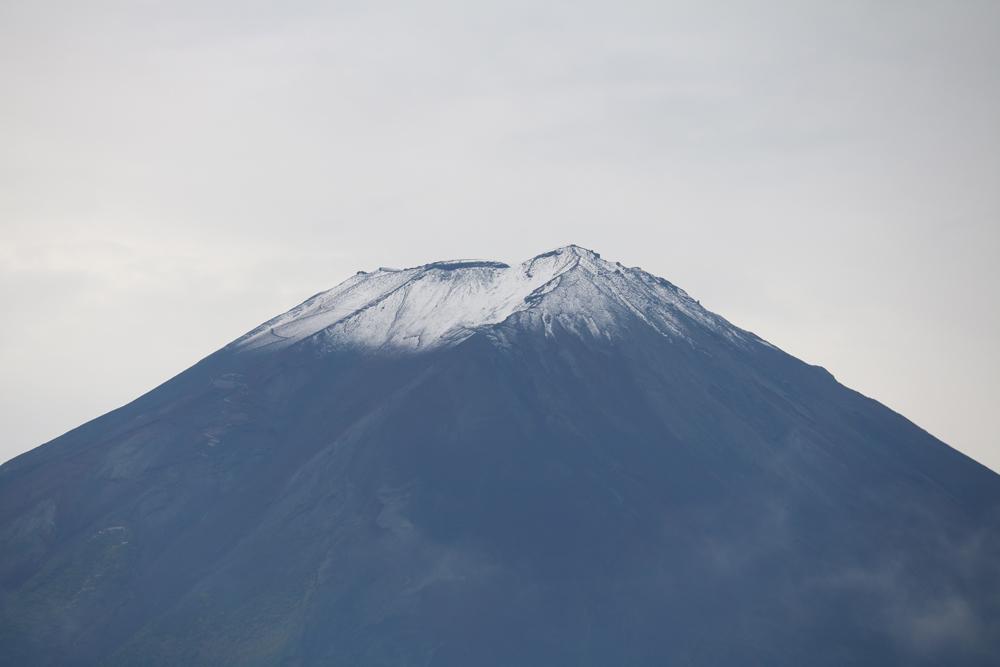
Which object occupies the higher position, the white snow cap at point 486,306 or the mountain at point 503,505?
the white snow cap at point 486,306

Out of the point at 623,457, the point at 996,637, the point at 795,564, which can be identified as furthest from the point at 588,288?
the point at 996,637

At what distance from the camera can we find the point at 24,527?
502 ft

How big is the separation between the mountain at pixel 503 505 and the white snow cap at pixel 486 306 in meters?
0.48

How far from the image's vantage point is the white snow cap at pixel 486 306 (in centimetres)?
17150

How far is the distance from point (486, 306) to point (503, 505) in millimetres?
34491

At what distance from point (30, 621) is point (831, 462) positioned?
8991 cm

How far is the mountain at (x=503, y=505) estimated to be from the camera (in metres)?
137

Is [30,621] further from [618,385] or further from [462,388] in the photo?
[618,385]

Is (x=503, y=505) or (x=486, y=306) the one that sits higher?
(x=486, y=306)

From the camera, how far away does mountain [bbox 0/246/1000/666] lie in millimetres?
136625

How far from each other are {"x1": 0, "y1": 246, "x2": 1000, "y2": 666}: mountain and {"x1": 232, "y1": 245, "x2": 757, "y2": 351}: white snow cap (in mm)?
482

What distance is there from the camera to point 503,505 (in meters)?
150

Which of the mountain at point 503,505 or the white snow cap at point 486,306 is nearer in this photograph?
the mountain at point 503,505

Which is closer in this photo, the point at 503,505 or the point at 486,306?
the point at 503,505
